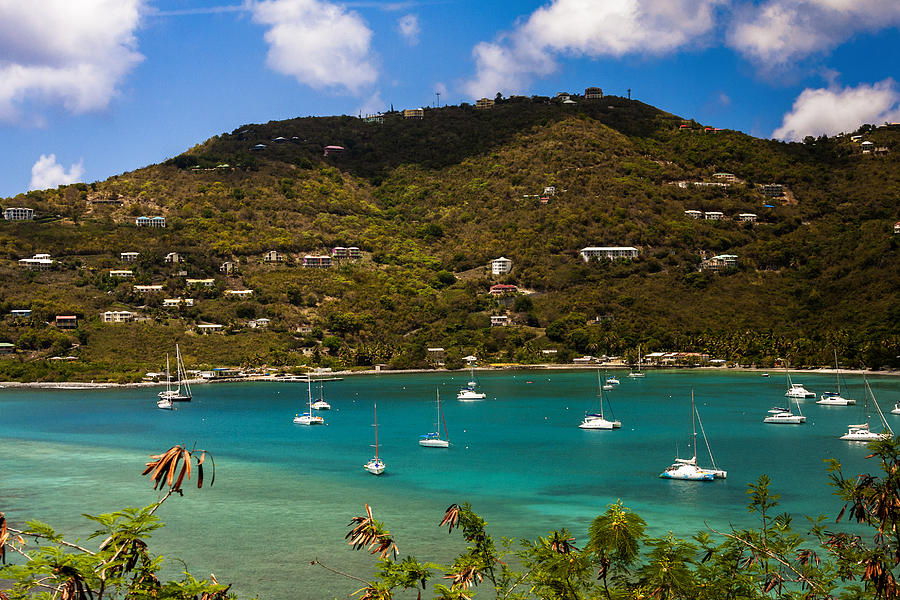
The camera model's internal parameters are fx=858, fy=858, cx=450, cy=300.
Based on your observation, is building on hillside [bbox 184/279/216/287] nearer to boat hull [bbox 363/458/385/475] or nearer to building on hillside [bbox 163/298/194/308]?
building on hillside [bbox 163/298/194/308]

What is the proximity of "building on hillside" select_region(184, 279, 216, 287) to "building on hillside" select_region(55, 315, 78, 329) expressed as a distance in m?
21.6

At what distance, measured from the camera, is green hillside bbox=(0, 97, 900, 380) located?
113m

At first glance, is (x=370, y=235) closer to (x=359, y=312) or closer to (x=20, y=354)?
(x=359, y=312)

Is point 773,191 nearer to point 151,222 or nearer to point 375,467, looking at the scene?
point 151,222

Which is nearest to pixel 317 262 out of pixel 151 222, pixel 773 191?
pixel 151 222

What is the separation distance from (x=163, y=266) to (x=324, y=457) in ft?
292

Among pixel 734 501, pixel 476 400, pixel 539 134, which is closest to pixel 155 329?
pixel 476 400

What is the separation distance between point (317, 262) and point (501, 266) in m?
31.4

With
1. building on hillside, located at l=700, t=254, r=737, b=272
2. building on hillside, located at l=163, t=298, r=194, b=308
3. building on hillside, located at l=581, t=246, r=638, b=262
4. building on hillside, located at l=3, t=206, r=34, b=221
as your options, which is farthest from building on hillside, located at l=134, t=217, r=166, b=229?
building on hillside, located at l=700, t=254, r=737, b=272

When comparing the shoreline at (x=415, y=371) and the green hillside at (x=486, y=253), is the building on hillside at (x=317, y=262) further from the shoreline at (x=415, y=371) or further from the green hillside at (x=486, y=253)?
the shoreline at (x=415, y=371)

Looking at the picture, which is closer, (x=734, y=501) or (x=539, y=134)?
(x=734, y=501)

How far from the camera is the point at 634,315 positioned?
126438 mm

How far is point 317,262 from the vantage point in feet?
475

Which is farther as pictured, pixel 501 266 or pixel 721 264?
pixel 501 266
